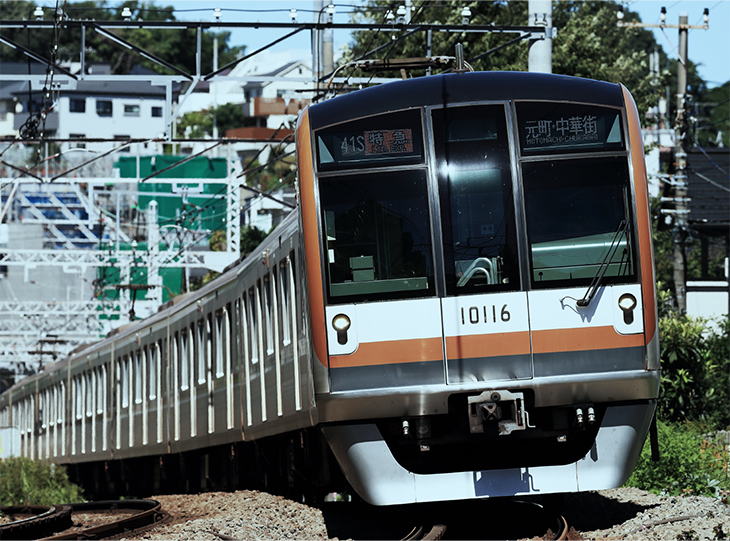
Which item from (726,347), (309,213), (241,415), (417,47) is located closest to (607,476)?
(309,213)

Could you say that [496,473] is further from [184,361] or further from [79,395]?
[79,395]

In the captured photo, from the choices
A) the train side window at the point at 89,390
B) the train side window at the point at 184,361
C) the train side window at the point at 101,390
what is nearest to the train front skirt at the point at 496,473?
the train side window at the point at 184,361

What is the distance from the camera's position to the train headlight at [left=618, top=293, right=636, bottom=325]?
25.5 feet

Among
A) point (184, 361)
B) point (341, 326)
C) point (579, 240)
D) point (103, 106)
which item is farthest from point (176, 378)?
point (103, 106)

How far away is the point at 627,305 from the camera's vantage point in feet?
25.6

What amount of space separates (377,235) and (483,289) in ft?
2.63

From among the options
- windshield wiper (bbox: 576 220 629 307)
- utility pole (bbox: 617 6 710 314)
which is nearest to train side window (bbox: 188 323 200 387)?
windshield wiper (bbox: 576 220 629 307)

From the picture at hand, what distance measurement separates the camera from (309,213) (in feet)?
26.6

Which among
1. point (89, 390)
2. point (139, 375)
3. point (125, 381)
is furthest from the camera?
point (89, 390)

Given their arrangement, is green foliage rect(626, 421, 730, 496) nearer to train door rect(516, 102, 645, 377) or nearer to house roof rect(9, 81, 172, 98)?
train door rect(516, 102, 645, 377)

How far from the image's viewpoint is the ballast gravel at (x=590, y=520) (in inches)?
310

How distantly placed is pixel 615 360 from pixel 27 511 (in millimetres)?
11319

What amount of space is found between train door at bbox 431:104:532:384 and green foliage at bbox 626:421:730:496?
3666 mm

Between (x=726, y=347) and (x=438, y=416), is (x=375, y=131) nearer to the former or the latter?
(x=438, y=416)
